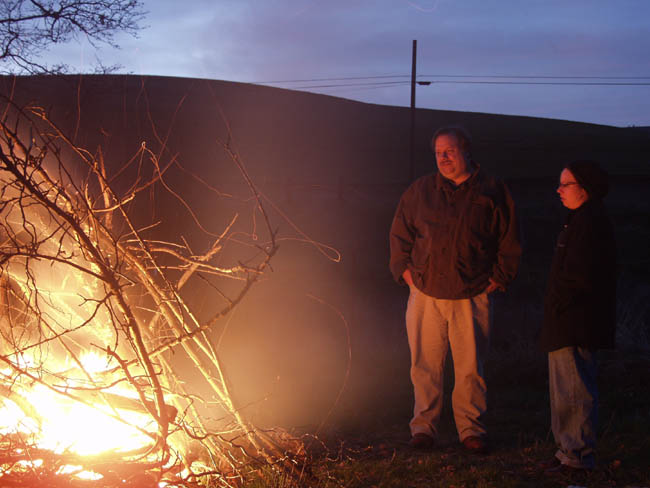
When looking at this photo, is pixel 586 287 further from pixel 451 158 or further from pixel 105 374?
pixel 105 374

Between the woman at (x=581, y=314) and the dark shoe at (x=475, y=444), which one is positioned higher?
the woman at (x=581, y=314)

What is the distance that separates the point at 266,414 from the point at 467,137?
8.24 feet

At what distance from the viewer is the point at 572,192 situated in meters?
3.46

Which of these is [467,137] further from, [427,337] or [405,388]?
[405,388]

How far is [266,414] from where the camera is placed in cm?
461

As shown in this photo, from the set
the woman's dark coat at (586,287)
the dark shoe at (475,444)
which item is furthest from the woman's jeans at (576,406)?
the dark shoe at (475,444)

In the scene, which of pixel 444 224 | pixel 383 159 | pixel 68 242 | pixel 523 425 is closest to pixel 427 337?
pixel 444 224

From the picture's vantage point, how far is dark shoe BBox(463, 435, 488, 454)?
3.78 m

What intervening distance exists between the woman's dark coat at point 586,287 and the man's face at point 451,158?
2.60 ft

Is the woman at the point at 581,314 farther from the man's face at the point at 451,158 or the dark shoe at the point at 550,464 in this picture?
the man's face at the point at 451,158

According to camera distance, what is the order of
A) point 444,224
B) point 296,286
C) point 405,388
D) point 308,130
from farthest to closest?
point 308,130 < point 296,286 < point 405,388 < point 444,224

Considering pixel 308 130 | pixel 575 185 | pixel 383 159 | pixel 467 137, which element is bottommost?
pixel 575 185

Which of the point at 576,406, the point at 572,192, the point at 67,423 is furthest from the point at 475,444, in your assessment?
the point at 67,423

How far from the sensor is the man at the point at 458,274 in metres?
3.82
